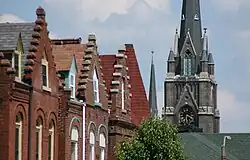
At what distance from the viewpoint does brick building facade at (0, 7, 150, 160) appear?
2941 cm

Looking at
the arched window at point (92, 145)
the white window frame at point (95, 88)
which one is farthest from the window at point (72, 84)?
the arched window at point (92, 145)

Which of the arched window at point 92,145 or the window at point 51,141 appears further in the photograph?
the arched window at point 92,145

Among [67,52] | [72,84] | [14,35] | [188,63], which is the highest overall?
[188,63]

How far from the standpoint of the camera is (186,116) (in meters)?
182

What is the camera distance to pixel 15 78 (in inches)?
1152

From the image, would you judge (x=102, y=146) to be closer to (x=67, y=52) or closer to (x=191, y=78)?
(x=67, y=52)

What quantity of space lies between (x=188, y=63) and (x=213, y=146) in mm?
81068

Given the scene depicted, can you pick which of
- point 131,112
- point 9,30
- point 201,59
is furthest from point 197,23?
point 9,30

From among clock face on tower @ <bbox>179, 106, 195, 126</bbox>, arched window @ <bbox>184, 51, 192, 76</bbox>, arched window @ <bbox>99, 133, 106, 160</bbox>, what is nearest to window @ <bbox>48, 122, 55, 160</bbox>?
arched window @ <bbox>99, 133, 106, 160</bbox>

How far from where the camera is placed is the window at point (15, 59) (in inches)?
1180

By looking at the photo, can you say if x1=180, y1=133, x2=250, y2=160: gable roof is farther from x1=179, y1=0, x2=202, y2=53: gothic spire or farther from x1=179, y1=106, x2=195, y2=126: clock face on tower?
x1=179, y1=0, x2=202, y2=53: gothic spire

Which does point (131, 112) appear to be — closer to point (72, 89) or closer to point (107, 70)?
point (107, 70)

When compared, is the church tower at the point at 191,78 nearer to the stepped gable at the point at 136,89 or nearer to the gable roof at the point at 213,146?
the gable roof at the point at 213,146

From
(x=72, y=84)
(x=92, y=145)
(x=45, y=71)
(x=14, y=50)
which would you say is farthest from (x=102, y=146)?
(x=14, y=50)
